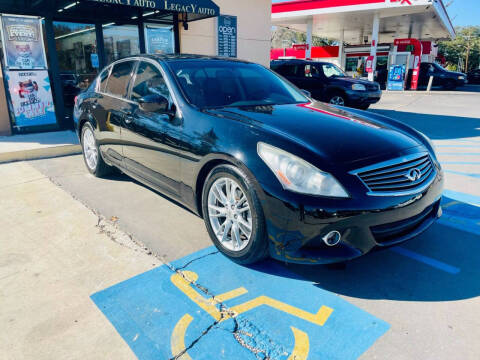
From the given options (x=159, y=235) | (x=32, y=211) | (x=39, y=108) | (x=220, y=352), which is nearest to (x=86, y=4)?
(x=39, y=108)

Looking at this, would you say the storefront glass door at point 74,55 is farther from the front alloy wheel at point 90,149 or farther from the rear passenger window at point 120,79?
the rear passenger window at point 120,79

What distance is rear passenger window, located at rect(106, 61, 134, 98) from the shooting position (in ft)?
13.5

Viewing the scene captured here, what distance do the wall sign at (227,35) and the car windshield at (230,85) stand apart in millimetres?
7155

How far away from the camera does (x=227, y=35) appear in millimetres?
10969

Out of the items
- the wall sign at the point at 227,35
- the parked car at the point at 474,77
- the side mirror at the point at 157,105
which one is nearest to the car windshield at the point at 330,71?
the wall sign at the point at 227,35

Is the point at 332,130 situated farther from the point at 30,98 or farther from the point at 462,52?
the point at 462,52

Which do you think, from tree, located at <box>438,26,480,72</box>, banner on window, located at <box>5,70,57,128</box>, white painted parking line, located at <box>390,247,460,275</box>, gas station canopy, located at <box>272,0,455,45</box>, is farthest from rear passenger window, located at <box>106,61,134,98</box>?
tree, located at <box>438,26,480,72</box>

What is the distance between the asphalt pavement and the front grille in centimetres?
66

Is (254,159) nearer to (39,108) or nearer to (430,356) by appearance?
(430,356)

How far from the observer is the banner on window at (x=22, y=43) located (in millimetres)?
7457

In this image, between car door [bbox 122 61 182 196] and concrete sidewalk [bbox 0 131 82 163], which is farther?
concrete sidewalk [bbox 0 131 82 163]

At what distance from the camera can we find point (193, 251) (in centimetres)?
306

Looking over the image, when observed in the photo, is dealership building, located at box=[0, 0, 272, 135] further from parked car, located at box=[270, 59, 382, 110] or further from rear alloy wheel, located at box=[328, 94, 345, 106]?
rear alloy wheel, located at box=[328, 94, 345, 106]

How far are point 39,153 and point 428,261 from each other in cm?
613
